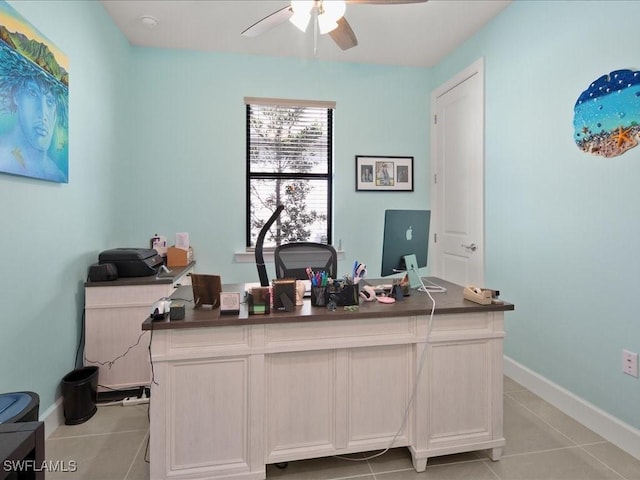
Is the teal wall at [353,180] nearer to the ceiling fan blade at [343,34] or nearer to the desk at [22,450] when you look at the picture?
the desk at [22,450]

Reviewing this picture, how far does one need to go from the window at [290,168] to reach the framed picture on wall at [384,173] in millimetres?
363

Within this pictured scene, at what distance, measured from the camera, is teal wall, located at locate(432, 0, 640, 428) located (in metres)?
1.99

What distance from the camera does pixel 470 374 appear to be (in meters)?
1.81

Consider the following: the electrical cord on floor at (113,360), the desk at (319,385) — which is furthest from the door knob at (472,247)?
the electrical cord on floor at (113,360)

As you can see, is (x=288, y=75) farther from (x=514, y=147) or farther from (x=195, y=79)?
(x=514, y=147)

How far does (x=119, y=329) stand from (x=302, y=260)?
4.51ft

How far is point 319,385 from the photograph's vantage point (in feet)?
5.60

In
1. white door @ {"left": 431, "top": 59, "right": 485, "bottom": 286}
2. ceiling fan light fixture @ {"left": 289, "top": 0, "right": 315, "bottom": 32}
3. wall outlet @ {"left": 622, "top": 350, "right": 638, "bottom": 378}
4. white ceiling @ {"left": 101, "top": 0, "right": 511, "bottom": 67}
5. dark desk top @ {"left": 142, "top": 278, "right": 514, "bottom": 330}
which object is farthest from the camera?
white door @ {"left": 431, "top": 59, "right": 485, "bottom": 286}

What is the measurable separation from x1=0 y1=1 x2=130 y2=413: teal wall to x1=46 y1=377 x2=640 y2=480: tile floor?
377mm

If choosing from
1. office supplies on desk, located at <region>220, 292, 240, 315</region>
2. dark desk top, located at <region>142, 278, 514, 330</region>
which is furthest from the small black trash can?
office supplies on desk, located at <region>220, 292, 240, 315</region>

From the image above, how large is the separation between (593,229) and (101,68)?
368 centimetres

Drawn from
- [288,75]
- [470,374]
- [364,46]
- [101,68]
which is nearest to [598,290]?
[470,374]

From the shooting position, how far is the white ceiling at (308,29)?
2811 millimetres

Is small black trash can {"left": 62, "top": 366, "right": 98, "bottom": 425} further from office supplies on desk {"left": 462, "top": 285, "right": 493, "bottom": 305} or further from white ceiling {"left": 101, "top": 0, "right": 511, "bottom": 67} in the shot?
white ceiling {"left": 101, "top": 0, "right": 511, "bottom": 67}
